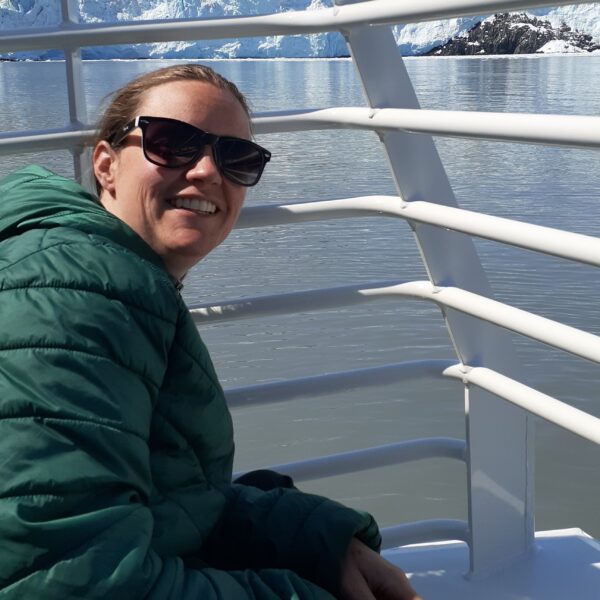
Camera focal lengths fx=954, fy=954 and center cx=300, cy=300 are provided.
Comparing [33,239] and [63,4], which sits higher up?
[63,4]

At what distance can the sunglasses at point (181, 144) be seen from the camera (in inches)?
39.2

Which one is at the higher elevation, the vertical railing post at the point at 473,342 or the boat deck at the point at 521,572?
the vertical railing post at the point at 473,342

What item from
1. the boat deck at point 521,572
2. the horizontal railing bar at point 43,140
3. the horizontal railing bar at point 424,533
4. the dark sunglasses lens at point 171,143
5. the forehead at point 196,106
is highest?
the forehead at point 196,106

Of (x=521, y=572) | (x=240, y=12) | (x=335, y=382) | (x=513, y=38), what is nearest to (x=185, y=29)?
(x=335, y=382)

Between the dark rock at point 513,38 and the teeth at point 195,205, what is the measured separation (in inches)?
2110

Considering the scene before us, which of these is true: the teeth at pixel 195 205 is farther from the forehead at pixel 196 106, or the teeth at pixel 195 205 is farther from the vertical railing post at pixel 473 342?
the vertical railing post at pixel 473 342

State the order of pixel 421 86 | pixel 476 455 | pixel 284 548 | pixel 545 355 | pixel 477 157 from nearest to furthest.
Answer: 1. pixel 284 548
2. pixel 476 455
3. pixel 545 355
4. pixel 477 157
5. pixel 421 86

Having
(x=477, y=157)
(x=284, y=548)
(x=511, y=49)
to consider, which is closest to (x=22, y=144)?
(x=284, y=548)

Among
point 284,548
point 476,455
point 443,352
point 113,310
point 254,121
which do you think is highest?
point 254,121

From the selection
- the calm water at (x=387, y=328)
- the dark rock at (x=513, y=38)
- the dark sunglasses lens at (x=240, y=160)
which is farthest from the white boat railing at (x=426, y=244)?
the dark rock at (x=513, y=38)

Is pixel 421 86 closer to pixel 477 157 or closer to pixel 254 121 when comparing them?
pixel 477 157

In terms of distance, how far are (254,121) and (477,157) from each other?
10276 millimetres

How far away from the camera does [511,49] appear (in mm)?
54656

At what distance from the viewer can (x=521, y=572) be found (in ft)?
5.12
